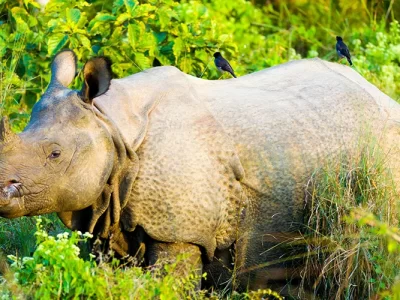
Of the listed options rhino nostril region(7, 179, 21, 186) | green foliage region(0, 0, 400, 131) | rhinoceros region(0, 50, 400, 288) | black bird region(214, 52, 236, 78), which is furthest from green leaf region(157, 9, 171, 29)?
rhino nostril region(7, 179, 21, 186)

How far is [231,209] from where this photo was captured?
6098 millimetres

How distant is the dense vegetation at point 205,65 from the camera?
5.45 metres

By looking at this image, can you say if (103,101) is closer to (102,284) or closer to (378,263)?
(102,284)

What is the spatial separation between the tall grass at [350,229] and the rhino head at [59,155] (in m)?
1.25

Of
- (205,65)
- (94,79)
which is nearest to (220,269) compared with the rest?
(94,79)

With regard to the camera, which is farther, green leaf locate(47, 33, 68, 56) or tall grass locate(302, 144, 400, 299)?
green leaf locate(47, 33, 68, 56)

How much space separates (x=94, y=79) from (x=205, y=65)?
2.60 meters

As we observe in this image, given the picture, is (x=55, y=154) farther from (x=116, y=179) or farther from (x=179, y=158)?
(x=179, y=158)

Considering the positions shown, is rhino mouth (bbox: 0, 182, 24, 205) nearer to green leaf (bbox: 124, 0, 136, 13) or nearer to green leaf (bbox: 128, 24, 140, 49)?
green leaf (bbox: 128, 24, 140, 49)

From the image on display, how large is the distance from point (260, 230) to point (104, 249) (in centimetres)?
88

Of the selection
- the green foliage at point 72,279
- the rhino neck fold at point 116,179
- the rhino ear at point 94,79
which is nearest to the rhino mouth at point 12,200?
the green foliage at point 72,279

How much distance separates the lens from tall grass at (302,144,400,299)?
609 cm

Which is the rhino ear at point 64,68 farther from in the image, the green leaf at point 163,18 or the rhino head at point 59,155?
the green leaf at point 163,18

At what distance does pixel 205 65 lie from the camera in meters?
8.33
